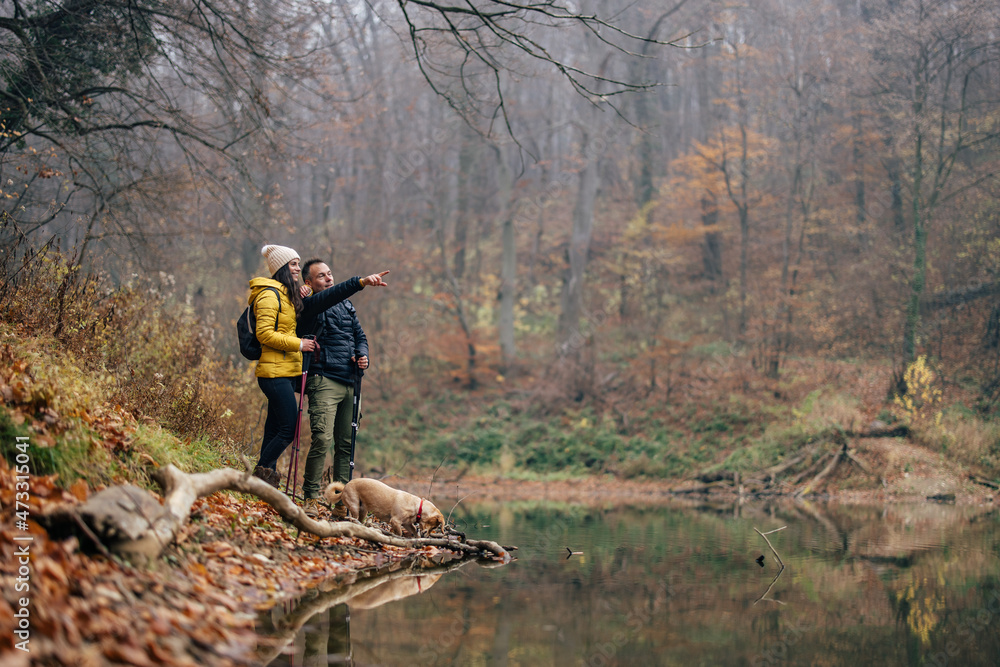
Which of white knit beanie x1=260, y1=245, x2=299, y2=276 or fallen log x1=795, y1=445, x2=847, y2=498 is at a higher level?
white knit beanie x1=260, y1=245, x2=299, y2=276

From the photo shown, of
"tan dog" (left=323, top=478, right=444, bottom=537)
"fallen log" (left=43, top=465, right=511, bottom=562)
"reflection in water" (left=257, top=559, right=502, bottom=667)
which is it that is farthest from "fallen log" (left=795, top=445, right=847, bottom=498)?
"fallen log" (left=43, top=465, right=511, bottom=562)

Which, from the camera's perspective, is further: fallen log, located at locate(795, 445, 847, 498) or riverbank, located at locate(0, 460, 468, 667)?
fallen log, located at locate(795, 445, 847, 498)

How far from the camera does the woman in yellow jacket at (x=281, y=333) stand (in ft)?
23.9

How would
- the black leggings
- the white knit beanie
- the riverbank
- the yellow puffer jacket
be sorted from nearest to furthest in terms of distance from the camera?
1. the riverbank
2. the yellow puffer jacket
3. the black leggings
4. the white knit beanie

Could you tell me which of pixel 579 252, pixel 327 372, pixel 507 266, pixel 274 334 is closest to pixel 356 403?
pixel 327 372

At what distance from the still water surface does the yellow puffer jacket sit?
2.17 m

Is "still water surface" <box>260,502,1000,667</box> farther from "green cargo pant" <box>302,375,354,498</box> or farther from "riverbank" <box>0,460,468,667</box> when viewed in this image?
"green cargo pant" <box>302,375,354,498</box>

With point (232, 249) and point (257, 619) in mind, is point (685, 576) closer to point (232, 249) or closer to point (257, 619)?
point (257, 619)

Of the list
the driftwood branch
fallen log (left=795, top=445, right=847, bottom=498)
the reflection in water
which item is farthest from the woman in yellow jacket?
the driftwood branch

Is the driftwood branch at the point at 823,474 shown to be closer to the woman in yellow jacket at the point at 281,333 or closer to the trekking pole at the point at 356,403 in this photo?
the trekking pole at the point at 356,403

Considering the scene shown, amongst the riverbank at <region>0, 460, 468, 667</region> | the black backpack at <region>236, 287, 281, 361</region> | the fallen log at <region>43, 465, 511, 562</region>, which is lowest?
the riverbank at <region>0, 460, 468, 667</region>

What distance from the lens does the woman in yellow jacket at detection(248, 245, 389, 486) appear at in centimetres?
728

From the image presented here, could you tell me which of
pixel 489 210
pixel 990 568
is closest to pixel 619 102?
pixel 489 210

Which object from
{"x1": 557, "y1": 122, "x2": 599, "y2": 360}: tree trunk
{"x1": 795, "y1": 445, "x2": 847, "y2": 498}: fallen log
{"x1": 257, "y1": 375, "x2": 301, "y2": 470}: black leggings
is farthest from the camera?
{"x1": 557, "y1": 122, "x2": 599, "y2": 360}: tree trunk
